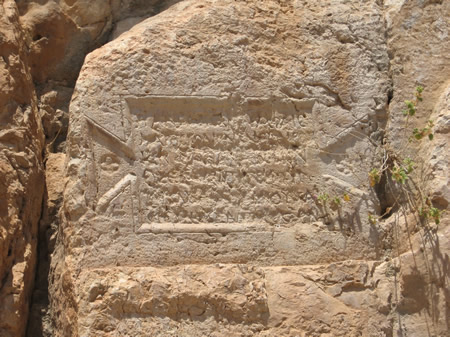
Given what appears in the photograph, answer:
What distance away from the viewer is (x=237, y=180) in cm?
382

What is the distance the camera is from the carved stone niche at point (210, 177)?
12.1ft

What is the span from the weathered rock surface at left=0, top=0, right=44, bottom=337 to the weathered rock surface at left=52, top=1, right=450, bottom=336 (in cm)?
18

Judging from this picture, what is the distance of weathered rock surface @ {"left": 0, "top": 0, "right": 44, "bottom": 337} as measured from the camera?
12.2ft

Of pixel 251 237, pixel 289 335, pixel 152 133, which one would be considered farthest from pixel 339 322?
pixel 152 133

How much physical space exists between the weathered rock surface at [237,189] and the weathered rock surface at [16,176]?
182 mm

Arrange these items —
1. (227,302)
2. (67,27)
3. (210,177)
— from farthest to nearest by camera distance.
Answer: (67,27), (210,177), (227,302)

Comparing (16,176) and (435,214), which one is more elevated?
(16,176)

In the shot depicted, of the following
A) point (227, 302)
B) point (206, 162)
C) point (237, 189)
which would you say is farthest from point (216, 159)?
point (227, 302)

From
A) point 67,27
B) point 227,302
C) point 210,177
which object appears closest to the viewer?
point 227,302

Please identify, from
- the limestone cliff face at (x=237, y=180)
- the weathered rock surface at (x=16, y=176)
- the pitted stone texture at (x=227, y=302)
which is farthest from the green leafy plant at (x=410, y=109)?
the weathered rock surface at (x=16, y=176)

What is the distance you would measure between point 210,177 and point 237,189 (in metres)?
0.14

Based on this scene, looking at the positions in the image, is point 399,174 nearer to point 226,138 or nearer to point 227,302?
point 226,138

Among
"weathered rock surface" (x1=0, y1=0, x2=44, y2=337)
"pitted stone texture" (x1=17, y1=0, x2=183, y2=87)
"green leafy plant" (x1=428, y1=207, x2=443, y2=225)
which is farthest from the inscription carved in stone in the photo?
"pitted stone texture" (x1=17, y1=0, x2=183, y2=87)

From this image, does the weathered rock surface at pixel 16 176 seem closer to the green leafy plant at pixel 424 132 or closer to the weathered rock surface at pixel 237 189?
the weathered rock surface at pixel 237 189
